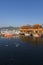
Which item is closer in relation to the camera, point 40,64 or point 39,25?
point 40,64

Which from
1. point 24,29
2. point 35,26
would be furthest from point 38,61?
point 35,26

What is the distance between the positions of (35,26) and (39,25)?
12.7 ft

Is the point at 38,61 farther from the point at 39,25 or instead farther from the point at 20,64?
the point at 39,25

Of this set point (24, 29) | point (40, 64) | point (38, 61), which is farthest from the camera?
point (24, 29)

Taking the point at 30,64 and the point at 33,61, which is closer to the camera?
the point at 30,64

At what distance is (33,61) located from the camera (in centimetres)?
2238

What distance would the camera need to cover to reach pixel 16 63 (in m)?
21.6

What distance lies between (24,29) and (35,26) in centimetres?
1444

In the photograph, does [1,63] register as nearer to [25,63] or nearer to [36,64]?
[25,63]

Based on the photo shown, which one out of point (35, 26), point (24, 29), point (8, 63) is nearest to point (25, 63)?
point (8, 63)

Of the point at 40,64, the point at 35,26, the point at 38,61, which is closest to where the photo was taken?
the point at 40,64

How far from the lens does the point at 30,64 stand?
2088 centimetres

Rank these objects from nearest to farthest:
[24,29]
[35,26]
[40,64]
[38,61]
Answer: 1. [40,64]
2. [38,61]
3. [24,29]
4. [35,26]

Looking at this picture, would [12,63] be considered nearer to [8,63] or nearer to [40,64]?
[8,63]
